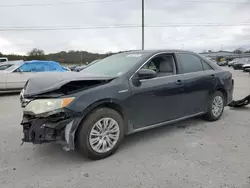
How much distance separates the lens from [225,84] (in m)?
5.32

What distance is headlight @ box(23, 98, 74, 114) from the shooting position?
9.86 feet

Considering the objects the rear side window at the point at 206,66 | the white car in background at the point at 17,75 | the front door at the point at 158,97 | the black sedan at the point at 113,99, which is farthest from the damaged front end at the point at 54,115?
the white car in background at the point at 17,75

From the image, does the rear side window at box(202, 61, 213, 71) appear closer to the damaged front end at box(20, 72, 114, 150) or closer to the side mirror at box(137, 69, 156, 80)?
the side mirror at box(137, 69, 156, 80)

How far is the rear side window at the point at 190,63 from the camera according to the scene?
4.54 m

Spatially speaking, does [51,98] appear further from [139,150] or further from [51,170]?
[139,150]

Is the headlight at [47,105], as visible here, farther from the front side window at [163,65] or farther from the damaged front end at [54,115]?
the front side window at [163,65]

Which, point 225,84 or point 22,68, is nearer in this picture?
point 225,84

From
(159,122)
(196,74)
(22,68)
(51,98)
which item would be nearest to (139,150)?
(159,122)

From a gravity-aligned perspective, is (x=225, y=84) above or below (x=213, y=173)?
above

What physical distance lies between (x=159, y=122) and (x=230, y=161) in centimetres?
127

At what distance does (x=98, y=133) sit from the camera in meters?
3.32

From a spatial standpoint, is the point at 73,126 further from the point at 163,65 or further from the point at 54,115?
the point at 163,65

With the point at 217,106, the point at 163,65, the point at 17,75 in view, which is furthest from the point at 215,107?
the point at 17,75

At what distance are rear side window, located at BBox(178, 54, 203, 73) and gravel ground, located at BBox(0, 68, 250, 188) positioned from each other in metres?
1.22
